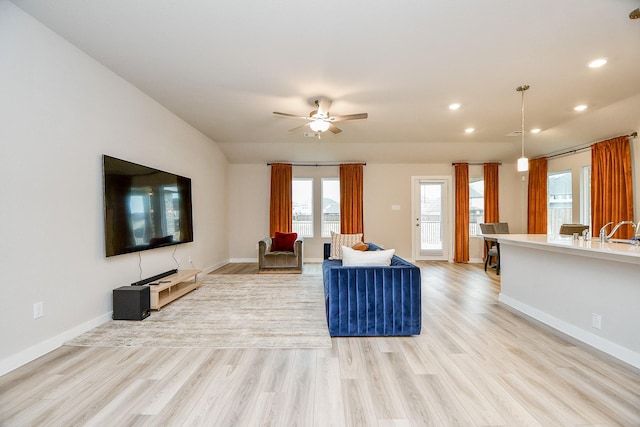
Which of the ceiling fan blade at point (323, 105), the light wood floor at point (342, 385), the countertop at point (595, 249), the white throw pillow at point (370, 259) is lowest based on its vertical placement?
the light wood floor at point (342, 385)

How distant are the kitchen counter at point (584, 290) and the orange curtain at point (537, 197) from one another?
3694 millimetres

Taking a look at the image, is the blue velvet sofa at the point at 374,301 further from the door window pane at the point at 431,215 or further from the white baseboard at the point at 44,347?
the door window pane at the point at 431,215

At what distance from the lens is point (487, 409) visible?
173 cm

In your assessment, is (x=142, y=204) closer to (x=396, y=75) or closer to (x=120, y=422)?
(x=120, y=422)

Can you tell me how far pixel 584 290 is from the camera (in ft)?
8.77

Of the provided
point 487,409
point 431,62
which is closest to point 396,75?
point 431,62

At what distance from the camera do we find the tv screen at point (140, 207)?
308cm

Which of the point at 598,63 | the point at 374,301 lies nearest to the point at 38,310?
the point at 374,301

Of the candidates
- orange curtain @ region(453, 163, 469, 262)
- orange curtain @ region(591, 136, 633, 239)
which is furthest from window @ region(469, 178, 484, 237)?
orange curtain @ region(591, 136, 633, 239)

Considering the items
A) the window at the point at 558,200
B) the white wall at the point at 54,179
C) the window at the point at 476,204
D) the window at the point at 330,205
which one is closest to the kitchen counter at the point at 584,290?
the window at the point at 558,200

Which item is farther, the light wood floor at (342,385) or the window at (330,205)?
the window at (330,205)

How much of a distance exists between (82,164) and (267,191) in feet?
14.6

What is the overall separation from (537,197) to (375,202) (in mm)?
3683

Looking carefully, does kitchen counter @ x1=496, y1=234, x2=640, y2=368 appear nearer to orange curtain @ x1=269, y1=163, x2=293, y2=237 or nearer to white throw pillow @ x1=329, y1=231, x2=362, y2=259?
white throw pillow @ x1=329, y1=231, x2=362, y2=259
